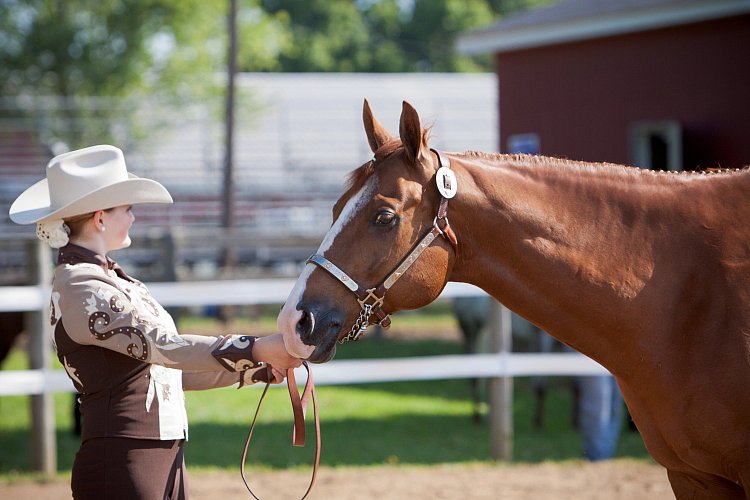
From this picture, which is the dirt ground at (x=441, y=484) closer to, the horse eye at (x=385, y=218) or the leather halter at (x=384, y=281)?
the leather halter at (x=384, y=281)

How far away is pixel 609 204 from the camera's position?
304cm

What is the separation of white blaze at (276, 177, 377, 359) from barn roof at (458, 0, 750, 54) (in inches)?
378

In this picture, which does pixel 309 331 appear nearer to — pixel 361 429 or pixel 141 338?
pixel 141 338

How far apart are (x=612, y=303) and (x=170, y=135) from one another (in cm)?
2293

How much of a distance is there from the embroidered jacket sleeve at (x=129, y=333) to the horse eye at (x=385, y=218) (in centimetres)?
54

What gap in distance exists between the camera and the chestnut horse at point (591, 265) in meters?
2.87

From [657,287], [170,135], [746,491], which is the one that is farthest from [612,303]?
[170,135]

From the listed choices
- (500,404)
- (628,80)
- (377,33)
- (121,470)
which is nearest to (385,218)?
(121,470)

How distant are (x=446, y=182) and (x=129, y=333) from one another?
42.6 inches

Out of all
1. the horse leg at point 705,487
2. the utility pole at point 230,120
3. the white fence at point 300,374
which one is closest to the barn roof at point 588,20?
the white fence at point 300,374

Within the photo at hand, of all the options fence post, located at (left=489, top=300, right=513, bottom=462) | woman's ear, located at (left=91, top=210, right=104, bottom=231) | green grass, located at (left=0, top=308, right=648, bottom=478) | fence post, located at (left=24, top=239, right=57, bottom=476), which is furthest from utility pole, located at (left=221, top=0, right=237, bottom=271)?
woman's ear, located at (left=91, top=210, right=104, bottom=231)

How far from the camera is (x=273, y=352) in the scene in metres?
2.75

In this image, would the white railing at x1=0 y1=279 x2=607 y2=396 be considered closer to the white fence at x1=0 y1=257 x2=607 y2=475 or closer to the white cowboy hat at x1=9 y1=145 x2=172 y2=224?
the white fence at x1=0 y1=257 x2=607 y2=475

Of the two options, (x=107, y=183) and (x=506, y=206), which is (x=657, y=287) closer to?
(x=506, y=206)
